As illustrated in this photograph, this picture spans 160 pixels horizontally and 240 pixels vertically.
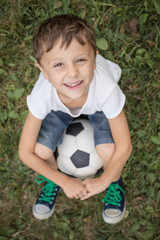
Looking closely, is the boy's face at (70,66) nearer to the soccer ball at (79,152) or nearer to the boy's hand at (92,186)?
the soccer ball at (79,152)

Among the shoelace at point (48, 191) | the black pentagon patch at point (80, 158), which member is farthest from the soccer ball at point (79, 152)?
the shoelace at point (48, 191)

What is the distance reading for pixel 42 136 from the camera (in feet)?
8.11

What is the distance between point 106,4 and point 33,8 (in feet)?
2.81

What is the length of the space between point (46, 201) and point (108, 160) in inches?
37.5

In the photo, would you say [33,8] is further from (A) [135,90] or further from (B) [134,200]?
(B) [134,200]

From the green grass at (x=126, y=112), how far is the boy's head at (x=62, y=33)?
1.16 m

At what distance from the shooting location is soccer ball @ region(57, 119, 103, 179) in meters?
2.47

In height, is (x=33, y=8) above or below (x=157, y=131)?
above

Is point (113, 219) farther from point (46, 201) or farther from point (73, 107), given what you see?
point (73, 107)

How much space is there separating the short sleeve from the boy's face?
13.7 inches

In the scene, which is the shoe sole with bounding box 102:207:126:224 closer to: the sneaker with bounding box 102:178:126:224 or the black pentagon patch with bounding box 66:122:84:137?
the sneaker with bounding box 102:178:126:224

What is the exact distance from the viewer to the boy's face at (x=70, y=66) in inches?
64.6

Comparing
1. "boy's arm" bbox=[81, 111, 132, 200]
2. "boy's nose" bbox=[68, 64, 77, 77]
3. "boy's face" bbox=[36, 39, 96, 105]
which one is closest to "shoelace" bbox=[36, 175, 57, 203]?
"boy's arm" bbox=[81, 111, 132, 200]

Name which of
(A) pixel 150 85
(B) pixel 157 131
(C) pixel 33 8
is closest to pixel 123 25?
(A) pixel 150 85
